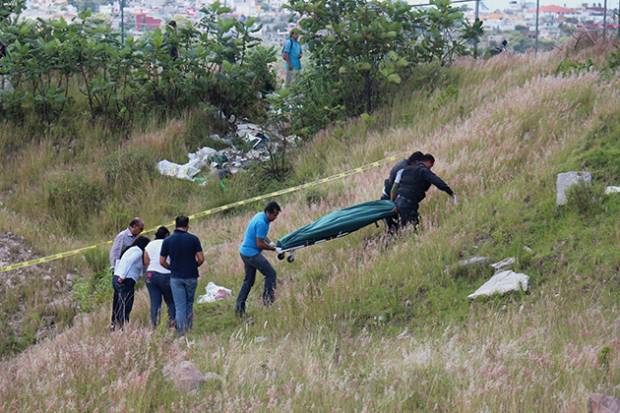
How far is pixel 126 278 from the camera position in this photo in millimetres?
12039

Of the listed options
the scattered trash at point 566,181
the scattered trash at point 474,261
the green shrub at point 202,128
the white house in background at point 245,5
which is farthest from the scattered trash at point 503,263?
the white house in background at point 245,5

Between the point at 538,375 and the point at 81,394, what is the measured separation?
368 centimetres

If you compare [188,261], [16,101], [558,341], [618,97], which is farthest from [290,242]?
[16,101]

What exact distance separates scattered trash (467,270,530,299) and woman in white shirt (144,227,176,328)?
3.64 m

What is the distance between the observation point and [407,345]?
31.7ft

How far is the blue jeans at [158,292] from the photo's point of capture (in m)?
11.8

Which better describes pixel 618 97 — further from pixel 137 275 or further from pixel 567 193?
pixel 137 275

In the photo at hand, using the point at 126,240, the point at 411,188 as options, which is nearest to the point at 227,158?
the point at 126,240

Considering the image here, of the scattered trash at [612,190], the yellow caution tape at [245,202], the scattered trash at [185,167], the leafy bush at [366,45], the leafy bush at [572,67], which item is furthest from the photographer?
the leafy bush at [366,45]

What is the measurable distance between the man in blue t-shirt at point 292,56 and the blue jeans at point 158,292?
11.2m

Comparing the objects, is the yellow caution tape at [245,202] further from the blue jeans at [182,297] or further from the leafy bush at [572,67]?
the blue jeans at [182,297]

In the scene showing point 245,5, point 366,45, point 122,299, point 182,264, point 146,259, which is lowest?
point 245,5

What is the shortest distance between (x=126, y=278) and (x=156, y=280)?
471mm

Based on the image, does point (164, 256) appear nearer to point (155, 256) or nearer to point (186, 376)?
point (155, 256)
